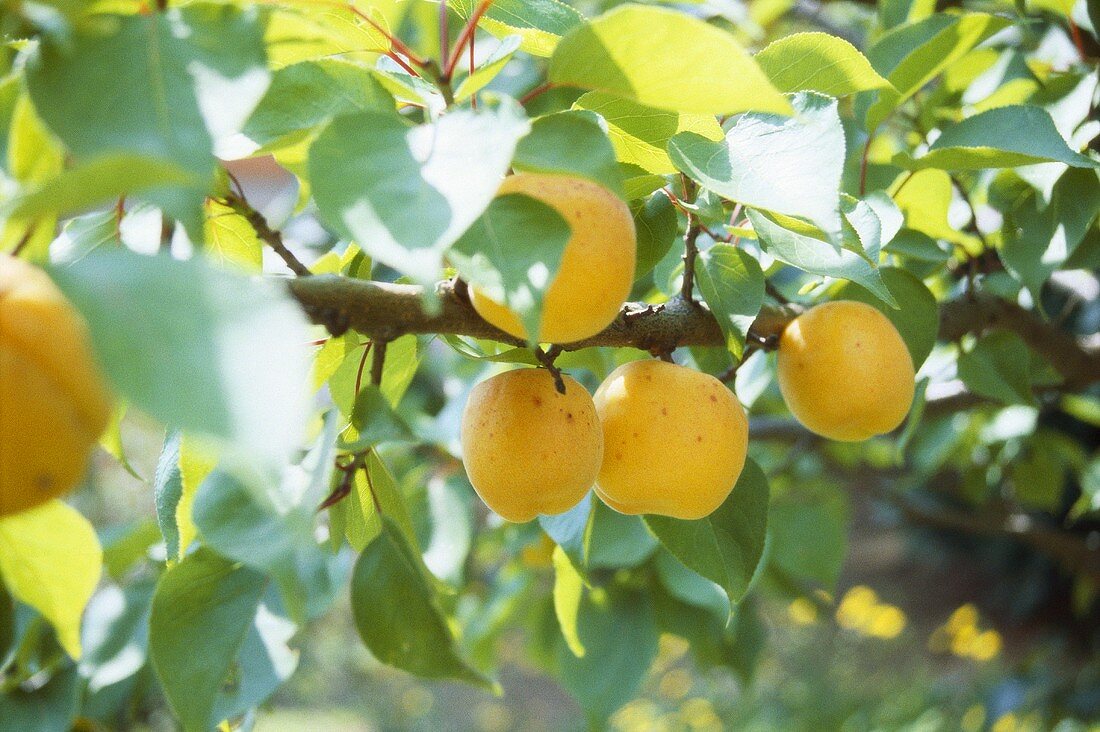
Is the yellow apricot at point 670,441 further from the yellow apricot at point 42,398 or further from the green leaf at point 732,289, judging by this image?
the yellow apricot at point 42,398

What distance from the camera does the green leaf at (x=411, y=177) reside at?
0.36 metres

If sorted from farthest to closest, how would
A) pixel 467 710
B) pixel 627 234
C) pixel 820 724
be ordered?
1. pixel 467 710
2. pixel 820 724
3. pixel 627 234

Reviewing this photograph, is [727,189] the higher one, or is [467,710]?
[727,189]

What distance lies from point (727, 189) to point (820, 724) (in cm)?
272

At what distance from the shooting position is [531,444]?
20.1 inches

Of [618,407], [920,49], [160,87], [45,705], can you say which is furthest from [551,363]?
[45,705]

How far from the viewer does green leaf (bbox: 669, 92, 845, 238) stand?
Result: 48 centimetres

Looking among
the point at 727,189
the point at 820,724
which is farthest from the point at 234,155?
the point at 820,724

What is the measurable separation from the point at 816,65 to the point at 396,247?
0.35 meters

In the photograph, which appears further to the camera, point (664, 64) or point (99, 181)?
point (664, 64)

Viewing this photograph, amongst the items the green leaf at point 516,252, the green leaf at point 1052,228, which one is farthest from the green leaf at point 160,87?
the green leaf at point 1052,228

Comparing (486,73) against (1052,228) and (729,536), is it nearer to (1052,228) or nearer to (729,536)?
(729,536)

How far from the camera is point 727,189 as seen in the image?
19.7 inches

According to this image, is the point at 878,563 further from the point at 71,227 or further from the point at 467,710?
the point at 71,227
